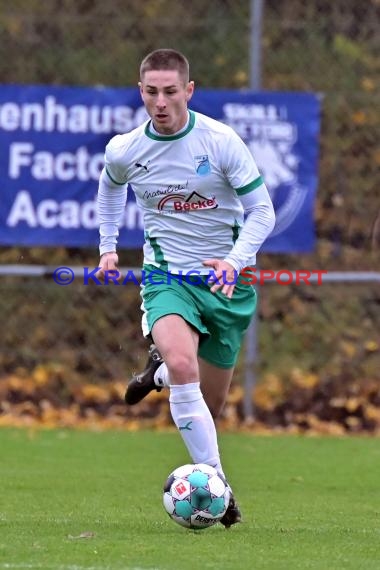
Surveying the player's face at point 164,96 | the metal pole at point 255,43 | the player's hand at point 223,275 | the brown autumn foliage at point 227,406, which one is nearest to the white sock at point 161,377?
the player's hand at point 223,275

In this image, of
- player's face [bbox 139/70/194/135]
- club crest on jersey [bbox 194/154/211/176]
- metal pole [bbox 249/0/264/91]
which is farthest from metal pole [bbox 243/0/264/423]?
player's face [bbox 139/70/194/135]

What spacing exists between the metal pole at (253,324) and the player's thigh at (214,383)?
3919 mm

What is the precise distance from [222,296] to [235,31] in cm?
576

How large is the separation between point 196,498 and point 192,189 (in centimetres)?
153

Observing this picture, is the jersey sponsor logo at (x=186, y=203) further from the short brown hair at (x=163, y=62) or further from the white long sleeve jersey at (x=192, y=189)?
the short brown hair at (x=163, y=62)

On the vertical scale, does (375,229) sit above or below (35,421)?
above

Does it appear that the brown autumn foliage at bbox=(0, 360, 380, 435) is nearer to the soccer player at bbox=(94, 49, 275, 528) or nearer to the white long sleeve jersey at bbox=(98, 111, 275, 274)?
the soccer player at bbox=(94, 49, 275, 528)

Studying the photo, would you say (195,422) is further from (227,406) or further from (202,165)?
(227,406)

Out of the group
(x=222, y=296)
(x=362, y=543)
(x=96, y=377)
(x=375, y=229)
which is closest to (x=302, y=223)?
(x=375, y=229)

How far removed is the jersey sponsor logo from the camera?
645 cm

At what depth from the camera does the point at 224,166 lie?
631 centimetres

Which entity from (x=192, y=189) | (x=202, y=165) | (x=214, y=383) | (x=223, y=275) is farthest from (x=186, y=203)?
(x=214, y=383)

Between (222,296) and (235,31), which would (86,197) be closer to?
(235,31)

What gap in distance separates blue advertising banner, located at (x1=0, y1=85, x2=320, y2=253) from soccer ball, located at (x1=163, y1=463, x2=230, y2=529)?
4.91 m
